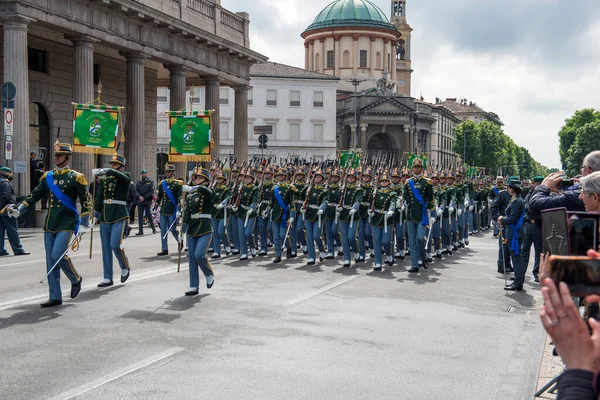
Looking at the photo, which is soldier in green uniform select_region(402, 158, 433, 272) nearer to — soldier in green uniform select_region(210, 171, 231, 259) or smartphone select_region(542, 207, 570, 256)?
soldier in green uniform select_region(210, 171, 231, 259)

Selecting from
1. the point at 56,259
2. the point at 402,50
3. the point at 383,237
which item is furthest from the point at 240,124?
the point at 402,50

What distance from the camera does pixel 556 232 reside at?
419cm

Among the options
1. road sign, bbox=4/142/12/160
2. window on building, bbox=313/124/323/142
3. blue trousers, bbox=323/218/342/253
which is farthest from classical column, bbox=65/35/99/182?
window on building, bbox=313/124/323/142

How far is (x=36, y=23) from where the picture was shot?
26.4m

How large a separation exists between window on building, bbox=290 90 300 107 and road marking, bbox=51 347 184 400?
78.9m

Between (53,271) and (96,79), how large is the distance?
25.7 meters

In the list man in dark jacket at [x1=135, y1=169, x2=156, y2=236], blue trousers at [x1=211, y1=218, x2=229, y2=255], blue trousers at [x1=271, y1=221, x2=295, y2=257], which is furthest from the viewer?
man in dark jacket at [x1=135, y1=169, x2=156, y2=236]

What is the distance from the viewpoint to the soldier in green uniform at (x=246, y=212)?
16.6m

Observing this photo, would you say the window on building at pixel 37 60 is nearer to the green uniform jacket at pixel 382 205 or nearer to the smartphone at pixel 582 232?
the green uniform jacket at pixel 382 205

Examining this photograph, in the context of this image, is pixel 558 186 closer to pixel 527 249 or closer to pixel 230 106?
pixel 527 249

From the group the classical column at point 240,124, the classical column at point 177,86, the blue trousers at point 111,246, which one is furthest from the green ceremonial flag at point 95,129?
the classical column at point 240,124

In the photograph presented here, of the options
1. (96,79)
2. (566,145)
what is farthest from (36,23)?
(566,145)

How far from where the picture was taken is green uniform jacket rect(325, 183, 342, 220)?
16812 mm

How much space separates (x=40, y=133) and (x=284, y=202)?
58.7ft
